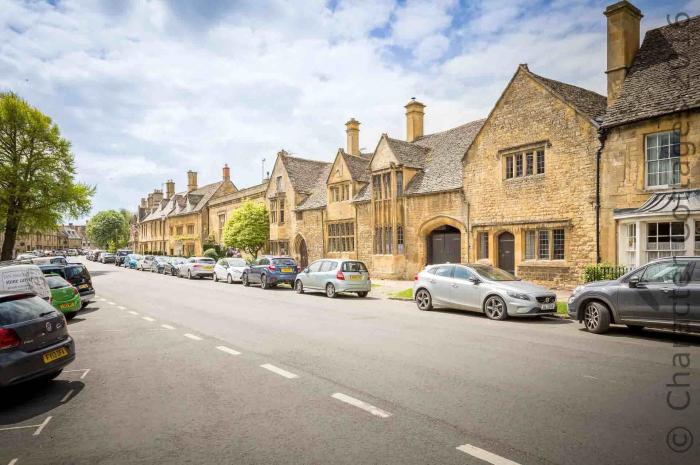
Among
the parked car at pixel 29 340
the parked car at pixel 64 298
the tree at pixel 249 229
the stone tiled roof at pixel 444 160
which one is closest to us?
the parked car at pixel 29 340

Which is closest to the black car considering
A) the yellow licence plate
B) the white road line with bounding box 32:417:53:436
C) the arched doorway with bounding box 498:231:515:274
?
the yellow licence plate

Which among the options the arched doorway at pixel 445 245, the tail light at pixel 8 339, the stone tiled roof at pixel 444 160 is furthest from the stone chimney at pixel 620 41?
the tail light at pixel 8 339

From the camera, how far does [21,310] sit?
21.0ft

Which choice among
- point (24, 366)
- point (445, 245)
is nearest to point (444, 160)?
point (445, 245)

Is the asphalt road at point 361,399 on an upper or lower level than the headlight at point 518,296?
lower

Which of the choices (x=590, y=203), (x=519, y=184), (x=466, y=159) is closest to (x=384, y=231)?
(x=466, y=159)

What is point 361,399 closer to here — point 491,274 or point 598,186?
point 491,274

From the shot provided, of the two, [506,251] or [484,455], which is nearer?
[484,455]

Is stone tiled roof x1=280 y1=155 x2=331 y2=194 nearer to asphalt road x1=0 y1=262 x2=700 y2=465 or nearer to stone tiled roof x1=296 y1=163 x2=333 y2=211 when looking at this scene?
stone tiled roof x1=296 y1=163 x2=333 y2=211

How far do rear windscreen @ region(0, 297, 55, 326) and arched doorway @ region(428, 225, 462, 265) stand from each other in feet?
Result: 64.0

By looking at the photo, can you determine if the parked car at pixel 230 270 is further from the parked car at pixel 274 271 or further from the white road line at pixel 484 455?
the white road line at pixel 484 455

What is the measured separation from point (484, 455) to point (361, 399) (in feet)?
6.15

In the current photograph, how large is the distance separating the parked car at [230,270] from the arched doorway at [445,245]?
1096 centimetres

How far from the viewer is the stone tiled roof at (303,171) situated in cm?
3738
